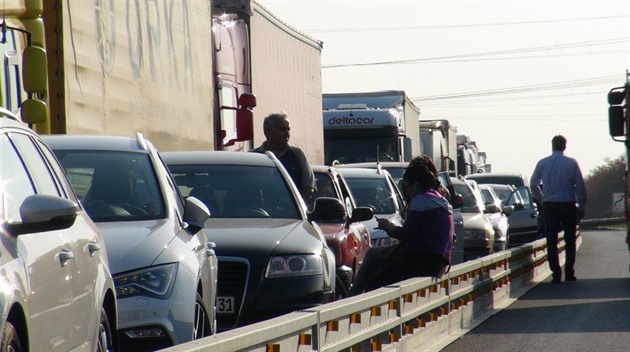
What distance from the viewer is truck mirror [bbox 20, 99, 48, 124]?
11180 millimetres

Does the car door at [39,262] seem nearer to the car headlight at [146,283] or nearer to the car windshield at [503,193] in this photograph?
the car headlight at [146,283]

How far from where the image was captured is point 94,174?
9.25 m

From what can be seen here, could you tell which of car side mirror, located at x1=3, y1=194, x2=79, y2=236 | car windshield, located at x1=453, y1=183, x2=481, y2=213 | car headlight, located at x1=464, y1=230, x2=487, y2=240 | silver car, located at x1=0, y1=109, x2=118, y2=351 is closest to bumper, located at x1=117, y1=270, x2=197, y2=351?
silver car, located at x1=0, y1=109, x2=118, y2=351

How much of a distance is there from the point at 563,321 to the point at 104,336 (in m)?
7.33

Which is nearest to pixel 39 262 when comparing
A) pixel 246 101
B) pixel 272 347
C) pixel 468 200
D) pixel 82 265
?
pixel 82 265

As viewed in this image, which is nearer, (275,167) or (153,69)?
(275,167)

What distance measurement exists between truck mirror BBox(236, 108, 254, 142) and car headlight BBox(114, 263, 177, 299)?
1125 centimetres

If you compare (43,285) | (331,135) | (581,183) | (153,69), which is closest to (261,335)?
(43,285)

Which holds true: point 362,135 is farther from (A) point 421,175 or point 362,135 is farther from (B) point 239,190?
(B) point 239,190

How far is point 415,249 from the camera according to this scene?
11.9 meters

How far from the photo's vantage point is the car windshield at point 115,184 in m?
8.89

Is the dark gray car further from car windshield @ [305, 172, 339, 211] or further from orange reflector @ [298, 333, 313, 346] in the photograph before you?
car windshield @ [305, 172, 339, 211]

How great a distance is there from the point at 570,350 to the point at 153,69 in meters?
6.03

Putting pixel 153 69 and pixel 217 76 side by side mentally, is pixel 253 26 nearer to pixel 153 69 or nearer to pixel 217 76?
pixel 217 76
